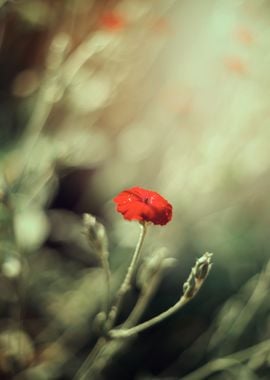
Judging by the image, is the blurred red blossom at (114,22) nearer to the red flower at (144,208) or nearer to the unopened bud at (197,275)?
the red flower at (144,208)

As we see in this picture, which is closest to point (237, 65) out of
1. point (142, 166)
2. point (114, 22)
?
point (114, 22)

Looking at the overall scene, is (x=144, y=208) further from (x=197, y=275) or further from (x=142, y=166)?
(x=142, y=166)

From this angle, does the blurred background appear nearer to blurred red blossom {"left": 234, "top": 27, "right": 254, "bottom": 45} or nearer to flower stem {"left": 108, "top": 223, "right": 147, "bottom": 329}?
blurred red blossom {"left": 234, "top": 27, "right": 254, "bottom": 45}

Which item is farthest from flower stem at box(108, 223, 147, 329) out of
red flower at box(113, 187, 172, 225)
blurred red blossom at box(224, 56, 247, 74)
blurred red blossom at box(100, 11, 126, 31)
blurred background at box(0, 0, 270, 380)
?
blurred red blossom at box(224, 56, 247, 74)

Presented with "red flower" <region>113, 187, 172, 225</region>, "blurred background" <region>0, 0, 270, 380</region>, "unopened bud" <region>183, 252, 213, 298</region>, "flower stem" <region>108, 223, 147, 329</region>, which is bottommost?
"unopened bud" <region>183, 252, 213, 298</region>

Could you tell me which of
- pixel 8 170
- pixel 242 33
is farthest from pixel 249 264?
pixel 8 170

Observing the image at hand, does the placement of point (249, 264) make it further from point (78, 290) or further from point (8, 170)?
point (8, 170)
